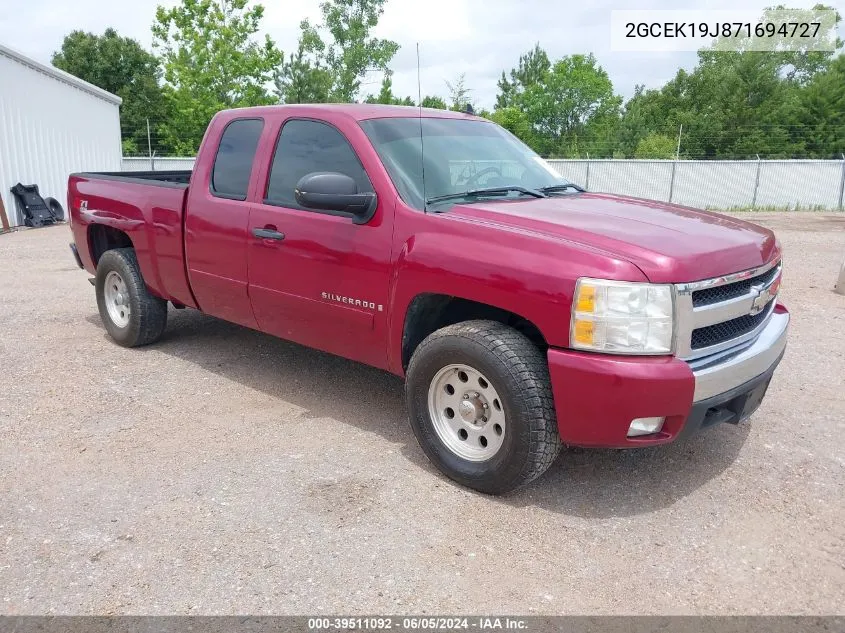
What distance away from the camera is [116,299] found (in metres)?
6.15

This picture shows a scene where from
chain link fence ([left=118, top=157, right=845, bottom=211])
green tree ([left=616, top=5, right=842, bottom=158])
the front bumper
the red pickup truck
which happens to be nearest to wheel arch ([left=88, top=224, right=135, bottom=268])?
the red pickup truck

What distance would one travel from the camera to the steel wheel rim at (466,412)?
11.6 feet

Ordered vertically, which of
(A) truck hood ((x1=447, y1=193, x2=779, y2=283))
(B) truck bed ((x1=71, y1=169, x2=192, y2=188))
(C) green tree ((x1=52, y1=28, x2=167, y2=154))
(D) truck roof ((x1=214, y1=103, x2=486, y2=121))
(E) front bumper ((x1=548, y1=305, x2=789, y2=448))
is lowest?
(E) front bumper ((x1=548, y1=305, x2=789, y2=448))

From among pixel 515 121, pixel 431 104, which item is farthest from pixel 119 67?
pixel 431 104

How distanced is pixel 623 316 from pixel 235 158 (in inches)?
118

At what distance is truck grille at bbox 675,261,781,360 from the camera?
125 inches

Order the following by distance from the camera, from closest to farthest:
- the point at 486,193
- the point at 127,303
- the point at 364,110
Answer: the point at 486,193
the point at 364,110
the point at 127,303

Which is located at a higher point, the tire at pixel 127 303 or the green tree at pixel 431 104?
the green tree at pixel 431 104

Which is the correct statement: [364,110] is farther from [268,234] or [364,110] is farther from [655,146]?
[655,146]

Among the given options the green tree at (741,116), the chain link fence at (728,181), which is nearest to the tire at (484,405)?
the chain link fence at (728,181)

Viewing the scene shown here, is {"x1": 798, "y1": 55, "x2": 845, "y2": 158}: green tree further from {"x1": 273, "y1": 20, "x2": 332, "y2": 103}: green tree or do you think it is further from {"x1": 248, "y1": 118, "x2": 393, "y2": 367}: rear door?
{"x1": 248, "y1": 118, "x2": 393, "y2": 367}: rear door

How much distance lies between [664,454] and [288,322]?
93.5 inches

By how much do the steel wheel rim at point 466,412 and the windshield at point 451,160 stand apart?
3.11 feet

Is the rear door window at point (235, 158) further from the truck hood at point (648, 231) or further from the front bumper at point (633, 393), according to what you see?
the front bumper at point (633, 393)
